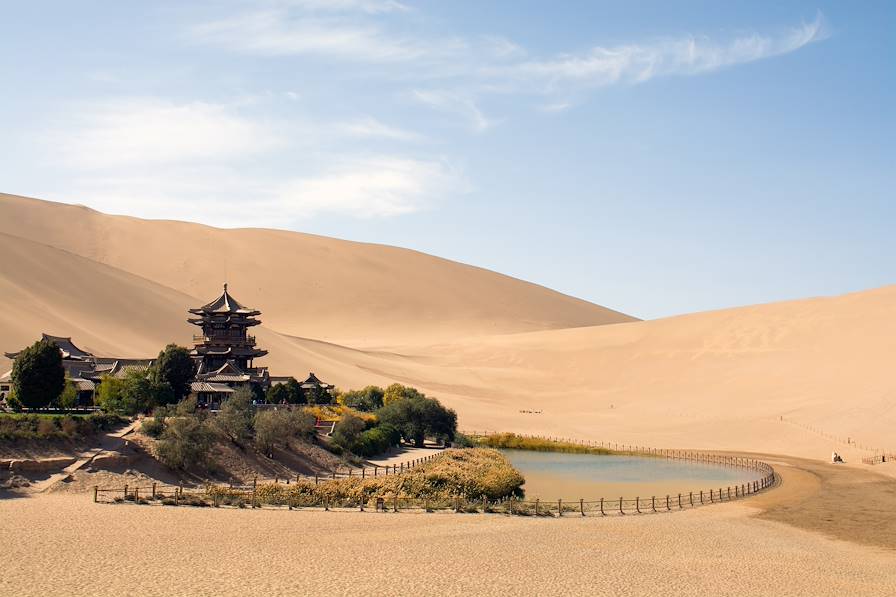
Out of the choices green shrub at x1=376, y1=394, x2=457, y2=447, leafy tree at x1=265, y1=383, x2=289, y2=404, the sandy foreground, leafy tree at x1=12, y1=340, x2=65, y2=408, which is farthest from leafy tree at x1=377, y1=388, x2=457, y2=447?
the sandy foreground

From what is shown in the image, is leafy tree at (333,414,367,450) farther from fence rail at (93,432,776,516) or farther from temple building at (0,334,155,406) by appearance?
temple building at (0,334,155,406)

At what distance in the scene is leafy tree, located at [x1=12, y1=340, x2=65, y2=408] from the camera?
42.2m

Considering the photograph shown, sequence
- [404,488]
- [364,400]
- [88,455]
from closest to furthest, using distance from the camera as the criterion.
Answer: [88,455], [404,488], [364,400]

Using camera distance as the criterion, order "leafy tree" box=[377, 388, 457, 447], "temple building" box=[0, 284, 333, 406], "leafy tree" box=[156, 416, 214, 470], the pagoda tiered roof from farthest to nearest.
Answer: the pagoda tiered roof
"leafy tree" box=[377, 388, 457, 447]
"temple building" box=[0, 284, 333, 406]
"leafy tree" box=[156, 416, 214, 470]

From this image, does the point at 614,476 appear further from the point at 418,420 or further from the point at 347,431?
the point at 418,420

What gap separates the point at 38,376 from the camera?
4234 cm

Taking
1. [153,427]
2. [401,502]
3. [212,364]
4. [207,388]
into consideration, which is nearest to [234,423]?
[153,427]

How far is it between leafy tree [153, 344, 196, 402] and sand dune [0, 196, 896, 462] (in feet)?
58.6

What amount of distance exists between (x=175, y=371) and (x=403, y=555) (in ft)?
92.2

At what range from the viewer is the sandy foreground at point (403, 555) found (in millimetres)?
22188

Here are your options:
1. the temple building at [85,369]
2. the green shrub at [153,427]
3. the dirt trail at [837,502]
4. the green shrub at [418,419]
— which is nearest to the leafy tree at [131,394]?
the temple building at [85,369]

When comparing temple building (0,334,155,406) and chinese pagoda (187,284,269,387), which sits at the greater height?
chinese pagoda (187,284,269,387)

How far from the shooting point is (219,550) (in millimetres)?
25344

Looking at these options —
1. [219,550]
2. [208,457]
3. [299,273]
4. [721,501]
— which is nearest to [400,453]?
[208,457]
